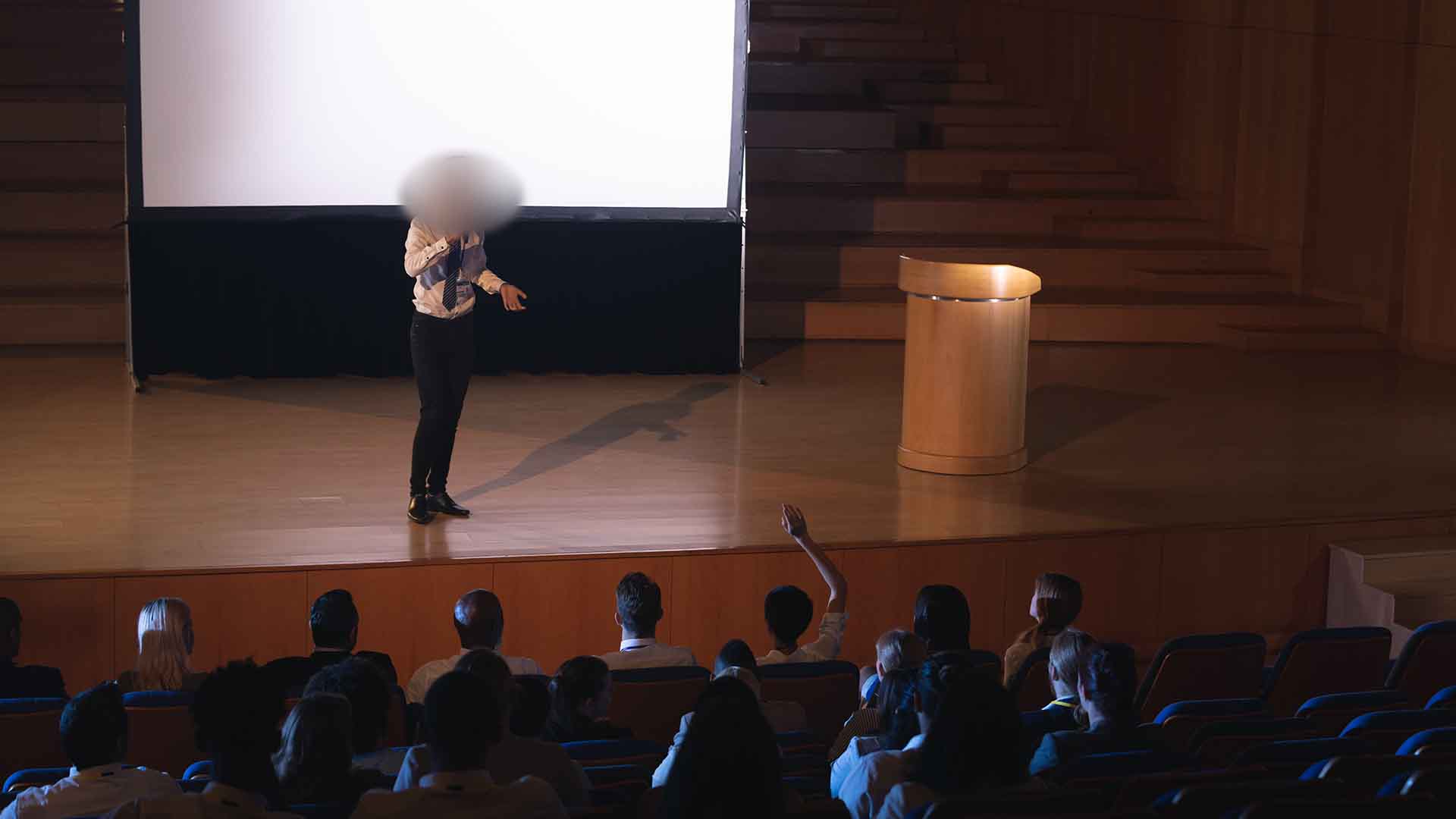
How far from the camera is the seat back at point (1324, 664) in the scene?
3982 millimetres

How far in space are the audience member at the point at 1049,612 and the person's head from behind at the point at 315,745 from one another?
1.84 metres

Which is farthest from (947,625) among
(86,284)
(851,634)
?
(86,284)

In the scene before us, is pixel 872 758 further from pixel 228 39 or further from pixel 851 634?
pixel 228 39

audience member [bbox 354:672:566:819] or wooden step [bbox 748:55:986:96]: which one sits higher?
wooden step [bbox 748:55:986:96]

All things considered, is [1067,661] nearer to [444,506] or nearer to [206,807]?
[206,807]

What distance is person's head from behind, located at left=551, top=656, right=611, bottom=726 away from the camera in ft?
10.5

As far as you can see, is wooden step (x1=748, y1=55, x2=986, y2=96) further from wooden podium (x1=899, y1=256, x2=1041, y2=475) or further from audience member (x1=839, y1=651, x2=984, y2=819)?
audience member (x1=839, y1=651, x2=984, y2=819)

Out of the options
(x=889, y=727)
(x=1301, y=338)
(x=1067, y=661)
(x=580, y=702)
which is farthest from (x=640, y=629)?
(x=1301, y=338)

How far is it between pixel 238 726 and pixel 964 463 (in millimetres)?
3765

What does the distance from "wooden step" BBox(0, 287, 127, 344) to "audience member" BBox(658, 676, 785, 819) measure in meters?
6.05

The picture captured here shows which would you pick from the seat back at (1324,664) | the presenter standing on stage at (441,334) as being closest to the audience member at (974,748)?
the seat back at (1324,664)

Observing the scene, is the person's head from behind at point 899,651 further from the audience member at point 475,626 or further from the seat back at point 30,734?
the seat back at point 30,734

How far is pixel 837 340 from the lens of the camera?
858 centimetres

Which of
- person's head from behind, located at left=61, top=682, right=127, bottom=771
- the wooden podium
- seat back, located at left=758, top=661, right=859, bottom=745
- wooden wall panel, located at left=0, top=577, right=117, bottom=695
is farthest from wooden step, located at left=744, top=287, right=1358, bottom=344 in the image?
person's head from behind, located at left=61, top=682, right=127, bottom=771
